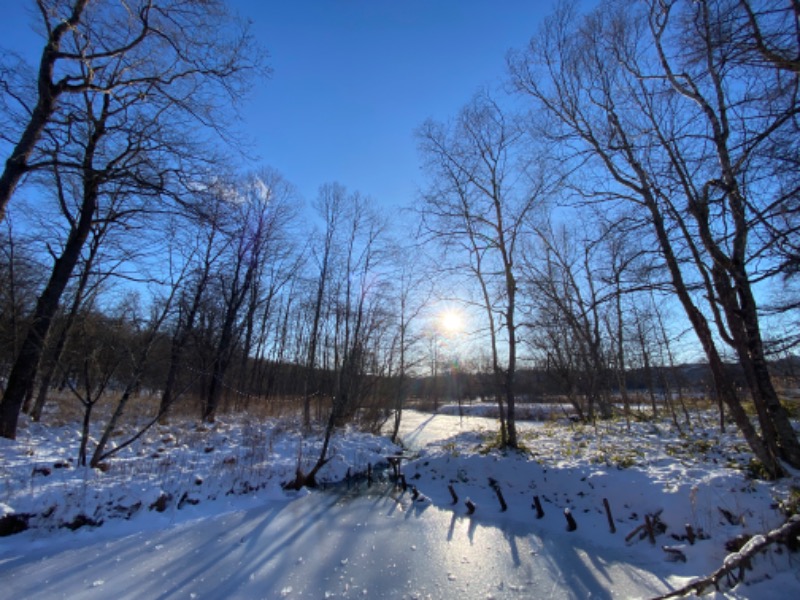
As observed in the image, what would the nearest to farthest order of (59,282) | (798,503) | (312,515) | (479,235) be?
(798,503), (312,515), (59,282), (479,235)

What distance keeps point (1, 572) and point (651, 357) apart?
24.5m

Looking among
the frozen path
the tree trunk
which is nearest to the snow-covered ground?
the frozen path

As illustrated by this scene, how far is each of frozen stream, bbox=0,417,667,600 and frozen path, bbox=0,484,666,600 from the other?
0.01 metres

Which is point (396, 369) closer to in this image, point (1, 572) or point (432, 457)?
point (432, 457)

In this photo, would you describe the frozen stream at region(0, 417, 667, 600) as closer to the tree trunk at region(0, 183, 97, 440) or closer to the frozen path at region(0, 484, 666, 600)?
the frozen path at region(0, 484, 666, 600)

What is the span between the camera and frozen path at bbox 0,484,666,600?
448 cm

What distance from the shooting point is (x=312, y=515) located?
7.54 meters

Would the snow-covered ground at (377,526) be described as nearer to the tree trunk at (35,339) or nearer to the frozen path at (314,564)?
the frozen path at (314,564)

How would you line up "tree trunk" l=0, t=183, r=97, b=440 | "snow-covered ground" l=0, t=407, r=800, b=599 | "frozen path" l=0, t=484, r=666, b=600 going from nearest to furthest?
"frozen path" l=0, t=484, r=666, b=600, "snow-covered ground" l=0, t=407, r=800, b=599, "tree trunk" l=0, t=183, r=97, b=440

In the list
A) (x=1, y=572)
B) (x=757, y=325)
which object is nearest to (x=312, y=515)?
(x=1, y=572)

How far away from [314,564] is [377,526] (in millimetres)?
1958

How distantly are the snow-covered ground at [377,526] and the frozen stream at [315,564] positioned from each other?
0.09 feet

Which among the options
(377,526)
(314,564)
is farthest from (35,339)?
(377,526)

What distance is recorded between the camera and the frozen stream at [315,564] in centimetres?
449
